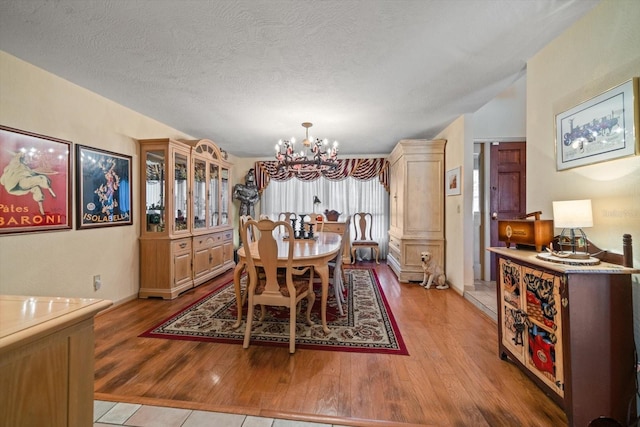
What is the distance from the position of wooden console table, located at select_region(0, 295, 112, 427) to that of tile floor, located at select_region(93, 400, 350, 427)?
2.71 feet

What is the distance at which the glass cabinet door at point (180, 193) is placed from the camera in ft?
11.9

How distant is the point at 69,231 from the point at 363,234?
14.6ft

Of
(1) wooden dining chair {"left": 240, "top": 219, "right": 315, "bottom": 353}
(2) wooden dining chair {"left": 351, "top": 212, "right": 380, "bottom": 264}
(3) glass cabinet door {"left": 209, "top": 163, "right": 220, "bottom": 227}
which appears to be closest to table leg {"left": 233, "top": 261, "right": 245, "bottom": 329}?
(1) wooden dining chair {"left": 240, "top": 219, "right": 315, "bottom": 353}

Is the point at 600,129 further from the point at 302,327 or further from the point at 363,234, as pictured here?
the point at 363,234

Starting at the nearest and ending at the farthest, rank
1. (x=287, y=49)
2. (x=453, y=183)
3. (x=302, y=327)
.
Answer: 1. (x=287, y=49)
2. (x=302, y=327)
3. (x=453, y=183)

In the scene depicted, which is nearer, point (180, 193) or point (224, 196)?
point (180, 193)

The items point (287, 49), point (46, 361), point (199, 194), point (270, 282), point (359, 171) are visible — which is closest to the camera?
point (46, 361)

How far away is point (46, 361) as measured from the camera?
67cm

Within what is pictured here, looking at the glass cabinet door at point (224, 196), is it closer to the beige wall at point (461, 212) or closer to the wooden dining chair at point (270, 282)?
the wooden dining chair at point (270, 282)

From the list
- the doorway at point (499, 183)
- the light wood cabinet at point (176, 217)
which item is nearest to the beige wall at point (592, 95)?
the doorway at point (499, 183)

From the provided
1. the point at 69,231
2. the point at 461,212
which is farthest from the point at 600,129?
the point at 69,231

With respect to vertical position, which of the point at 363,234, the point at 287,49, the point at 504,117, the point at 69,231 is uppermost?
the point at 504,117

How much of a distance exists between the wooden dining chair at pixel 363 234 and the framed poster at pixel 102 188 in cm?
375

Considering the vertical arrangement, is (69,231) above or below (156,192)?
below
